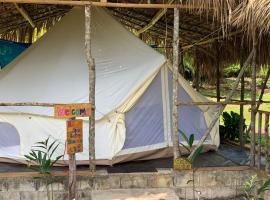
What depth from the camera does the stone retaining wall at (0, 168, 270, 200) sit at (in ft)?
17.1

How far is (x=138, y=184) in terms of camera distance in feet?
17.6

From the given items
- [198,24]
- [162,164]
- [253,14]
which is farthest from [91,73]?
[198,24]

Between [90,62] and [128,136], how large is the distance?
1492 mm

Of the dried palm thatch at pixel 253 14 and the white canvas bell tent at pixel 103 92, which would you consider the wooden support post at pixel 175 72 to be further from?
the white canvas bell tent at pixel 103 92

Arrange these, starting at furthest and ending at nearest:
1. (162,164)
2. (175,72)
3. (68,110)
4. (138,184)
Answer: (162,164) < (175,72) < (138,184) < (68,110)

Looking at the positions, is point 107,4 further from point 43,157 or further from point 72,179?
point 72,179

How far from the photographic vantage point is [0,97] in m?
6.39

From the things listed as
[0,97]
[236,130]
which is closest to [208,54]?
[236,130]

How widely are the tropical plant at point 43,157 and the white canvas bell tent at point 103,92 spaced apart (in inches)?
5.3

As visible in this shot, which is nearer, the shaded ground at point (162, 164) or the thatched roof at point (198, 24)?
the thatched roof at point (198, 24)

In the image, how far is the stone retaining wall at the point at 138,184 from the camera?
17.1 feet

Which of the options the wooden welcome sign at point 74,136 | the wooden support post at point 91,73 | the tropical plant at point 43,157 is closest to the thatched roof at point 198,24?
the wooden support post at point 91,73

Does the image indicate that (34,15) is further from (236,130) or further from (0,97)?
(236,130)

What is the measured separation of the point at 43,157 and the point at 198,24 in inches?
153
